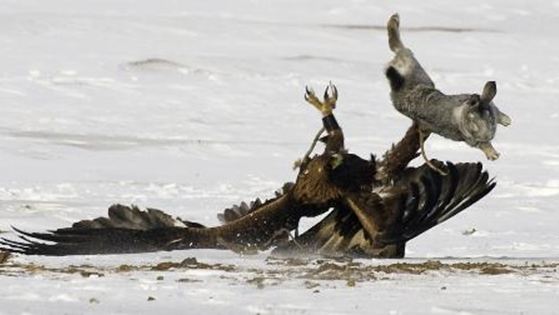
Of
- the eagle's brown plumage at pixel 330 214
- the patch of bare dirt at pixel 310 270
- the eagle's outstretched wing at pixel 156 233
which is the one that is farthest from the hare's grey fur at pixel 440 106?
the eagle's outstretched wing at pixel 156 233

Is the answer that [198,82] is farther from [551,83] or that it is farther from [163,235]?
[163,235]

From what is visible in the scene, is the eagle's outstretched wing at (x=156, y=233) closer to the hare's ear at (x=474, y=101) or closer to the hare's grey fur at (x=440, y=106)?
the hare's grey fur at (x=440, y=106)

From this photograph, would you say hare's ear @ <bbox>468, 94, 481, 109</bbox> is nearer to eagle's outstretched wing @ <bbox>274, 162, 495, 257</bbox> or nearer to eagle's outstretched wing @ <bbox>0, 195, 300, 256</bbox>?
eagle's outstretched wing @ <bbox>274, 162, 495, 257</bbox>

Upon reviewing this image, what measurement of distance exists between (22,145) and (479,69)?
9477 millimetres

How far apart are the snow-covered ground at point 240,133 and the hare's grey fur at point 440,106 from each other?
610mm

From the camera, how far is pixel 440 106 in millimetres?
7707

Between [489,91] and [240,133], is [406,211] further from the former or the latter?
[240,133]

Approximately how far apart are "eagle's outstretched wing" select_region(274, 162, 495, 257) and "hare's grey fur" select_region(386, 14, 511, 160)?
29 centimetres

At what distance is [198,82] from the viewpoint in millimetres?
20141

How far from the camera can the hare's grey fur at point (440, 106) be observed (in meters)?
7.38

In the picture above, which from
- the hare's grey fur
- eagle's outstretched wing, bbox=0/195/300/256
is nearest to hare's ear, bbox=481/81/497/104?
the hare's grey fur

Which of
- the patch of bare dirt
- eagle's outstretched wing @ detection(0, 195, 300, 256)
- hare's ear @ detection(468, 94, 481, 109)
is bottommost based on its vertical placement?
the patch of bare dirt

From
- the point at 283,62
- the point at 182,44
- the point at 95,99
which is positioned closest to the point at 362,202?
the point at 95,99

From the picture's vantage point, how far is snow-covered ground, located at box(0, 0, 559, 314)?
6152 millimetres
